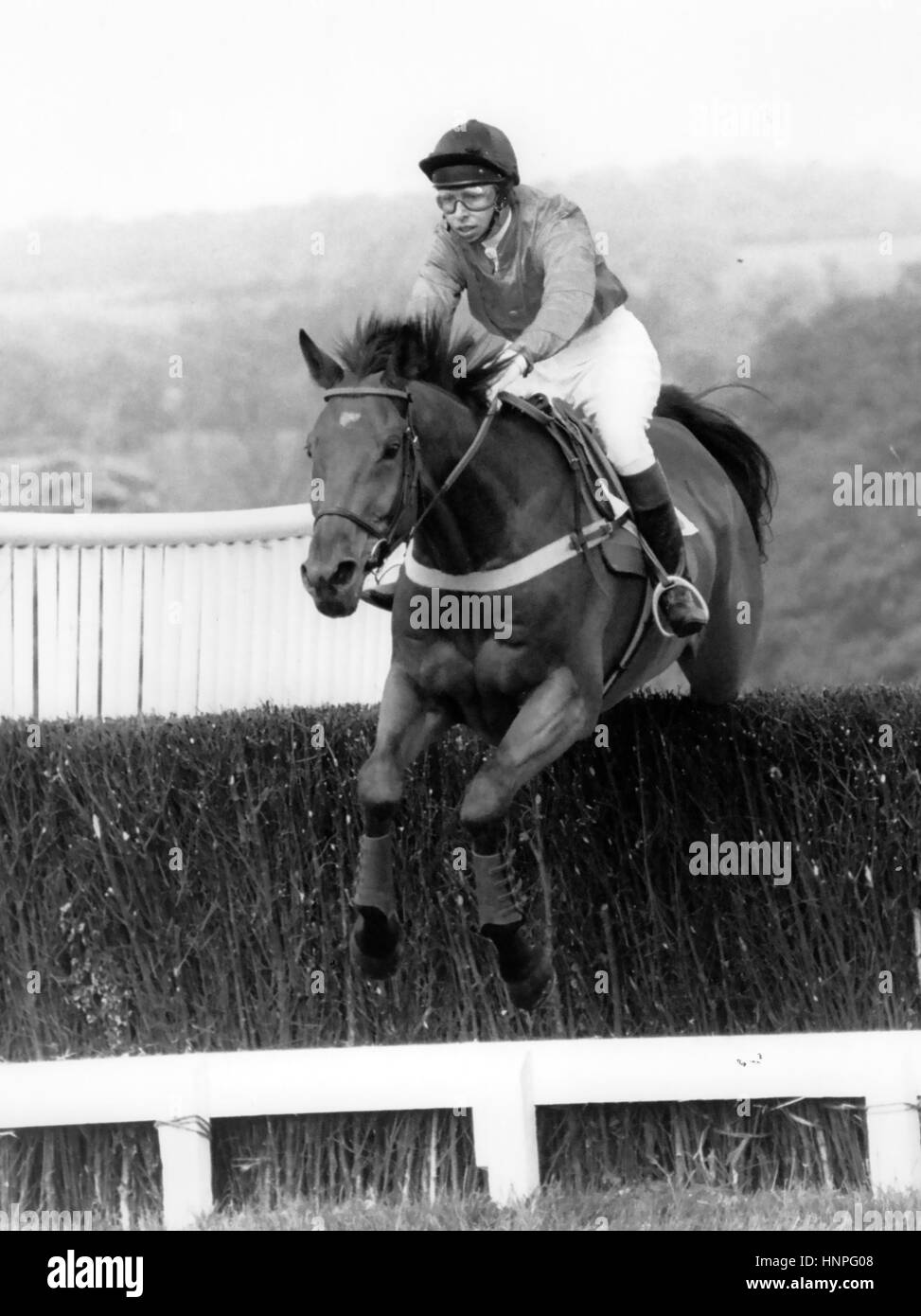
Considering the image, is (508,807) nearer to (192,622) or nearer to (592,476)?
(592,476)

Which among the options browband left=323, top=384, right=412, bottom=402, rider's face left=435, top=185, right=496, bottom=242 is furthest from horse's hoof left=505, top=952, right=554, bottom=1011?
rider's face left=435, top=185, right=496, bottom=242

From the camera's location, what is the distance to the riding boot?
19.2 ft

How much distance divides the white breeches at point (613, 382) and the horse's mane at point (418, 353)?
1.26 ft

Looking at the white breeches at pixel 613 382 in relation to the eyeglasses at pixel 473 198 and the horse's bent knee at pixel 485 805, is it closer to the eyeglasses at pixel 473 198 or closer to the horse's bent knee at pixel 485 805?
the eyeglasses at pixel 473 198

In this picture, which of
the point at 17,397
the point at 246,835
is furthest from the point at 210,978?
the point at 17,397

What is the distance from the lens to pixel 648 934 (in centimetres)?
597

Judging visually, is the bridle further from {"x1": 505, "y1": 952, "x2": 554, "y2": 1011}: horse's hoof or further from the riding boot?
{"x1": 505, "y1": 952, "x2": 554, "y2": 1011}: horse's hoof

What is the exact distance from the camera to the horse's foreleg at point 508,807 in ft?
16.4

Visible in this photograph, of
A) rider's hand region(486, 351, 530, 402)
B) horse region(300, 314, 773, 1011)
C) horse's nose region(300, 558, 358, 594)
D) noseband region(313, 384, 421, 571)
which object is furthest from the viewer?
rider's hand region(486, 351, 530, 402)

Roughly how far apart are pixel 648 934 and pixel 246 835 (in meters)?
1.28

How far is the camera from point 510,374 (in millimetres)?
5281

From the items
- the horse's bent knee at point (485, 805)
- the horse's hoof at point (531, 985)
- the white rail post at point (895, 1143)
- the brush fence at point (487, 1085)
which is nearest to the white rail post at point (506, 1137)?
the brush fence at point (487, 1085)

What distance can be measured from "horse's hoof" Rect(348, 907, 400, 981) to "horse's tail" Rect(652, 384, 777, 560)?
10.0 ft

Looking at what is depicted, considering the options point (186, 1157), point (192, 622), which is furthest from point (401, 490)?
point (192, 622)
